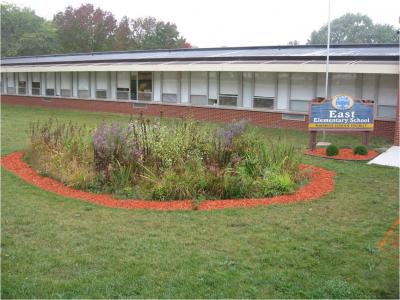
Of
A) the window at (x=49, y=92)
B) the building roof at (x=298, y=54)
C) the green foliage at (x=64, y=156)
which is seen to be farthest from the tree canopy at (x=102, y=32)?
the green foliage at (x=64, y=156)

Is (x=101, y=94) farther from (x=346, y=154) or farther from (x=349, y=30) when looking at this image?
(x=349, y=30)

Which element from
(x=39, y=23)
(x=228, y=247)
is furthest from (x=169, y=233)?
(x=39, y=23)

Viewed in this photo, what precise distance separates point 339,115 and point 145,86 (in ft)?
46.9

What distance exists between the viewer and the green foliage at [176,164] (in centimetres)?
871

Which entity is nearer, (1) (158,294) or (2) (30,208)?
(1) (158,294)

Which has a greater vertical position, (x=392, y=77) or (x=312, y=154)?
(x=392, y=77)

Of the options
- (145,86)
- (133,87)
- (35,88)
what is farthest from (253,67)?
(35,88)

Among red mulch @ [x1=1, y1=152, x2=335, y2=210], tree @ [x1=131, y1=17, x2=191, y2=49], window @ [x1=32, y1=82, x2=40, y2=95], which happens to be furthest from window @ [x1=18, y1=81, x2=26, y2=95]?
tree @ [x1=131, y1=17, x2=191, y2=49]

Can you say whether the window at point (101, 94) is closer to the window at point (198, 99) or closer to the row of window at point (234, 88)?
the row of window at point (234, 88)

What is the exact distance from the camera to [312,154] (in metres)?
13.3

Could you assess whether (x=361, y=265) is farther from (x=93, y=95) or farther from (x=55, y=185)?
(x=93, y=95)

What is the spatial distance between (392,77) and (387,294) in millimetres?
→ 13841

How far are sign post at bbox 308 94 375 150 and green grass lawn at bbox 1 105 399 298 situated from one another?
5.14 m

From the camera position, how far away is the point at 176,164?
933 centimetres
